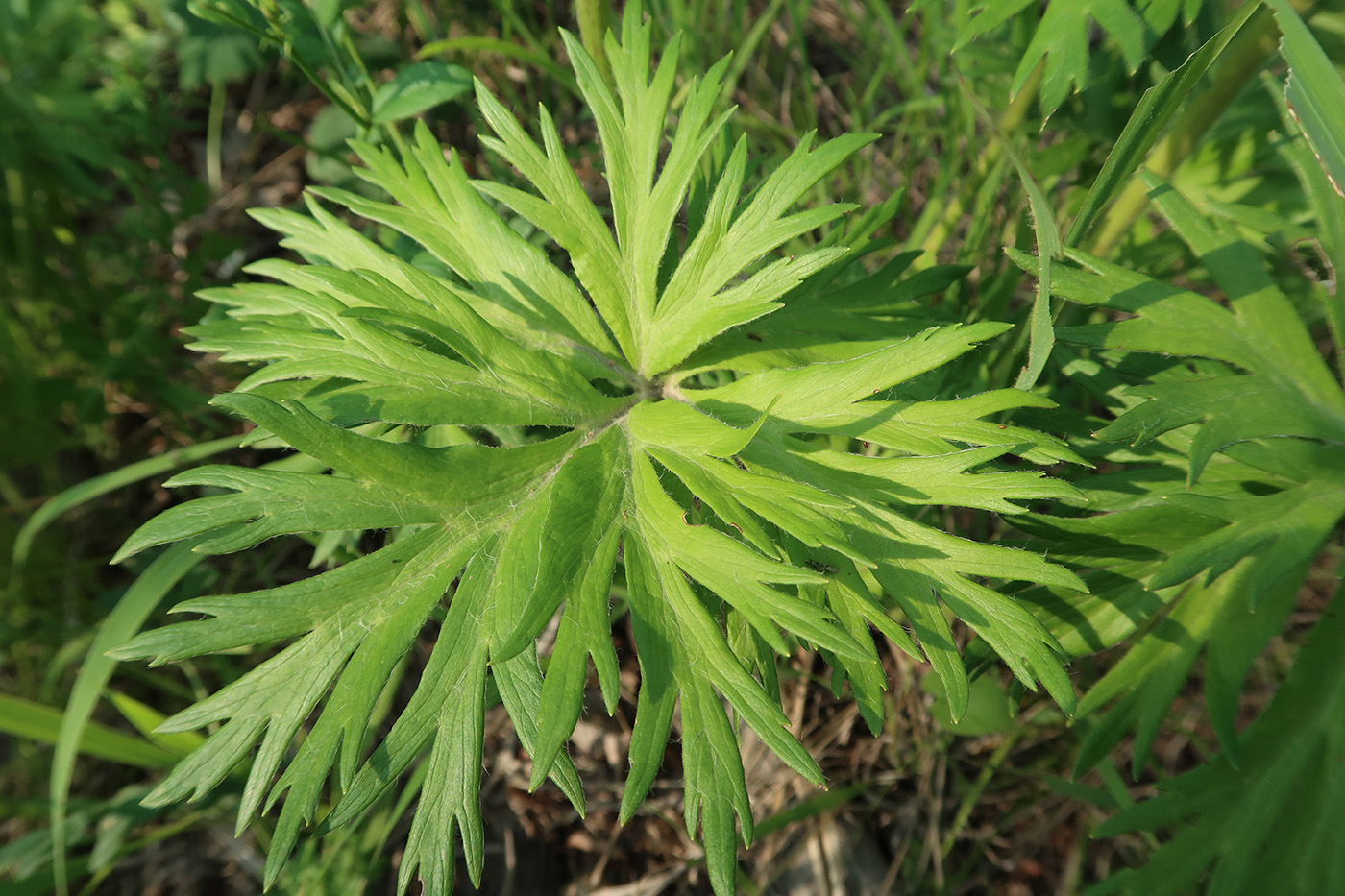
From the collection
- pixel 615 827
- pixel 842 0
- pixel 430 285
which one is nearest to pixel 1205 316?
pixel 430 285

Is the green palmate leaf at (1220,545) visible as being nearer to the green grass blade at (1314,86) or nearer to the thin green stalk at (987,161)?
the green grass blade at (1314,86)

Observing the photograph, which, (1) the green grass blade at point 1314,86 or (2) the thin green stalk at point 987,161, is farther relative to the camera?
(2) the thin green stalk at point 987,161

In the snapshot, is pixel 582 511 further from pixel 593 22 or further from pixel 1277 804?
pixel 1277 804

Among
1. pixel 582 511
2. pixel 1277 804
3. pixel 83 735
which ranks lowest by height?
pixel 83 735

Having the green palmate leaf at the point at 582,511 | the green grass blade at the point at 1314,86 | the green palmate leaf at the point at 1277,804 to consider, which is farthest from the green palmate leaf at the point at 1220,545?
the green grass blade at the point at 1314,86

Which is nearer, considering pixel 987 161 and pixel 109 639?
pixel 109 639

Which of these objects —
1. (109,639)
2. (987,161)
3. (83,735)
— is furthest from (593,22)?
(83,735)

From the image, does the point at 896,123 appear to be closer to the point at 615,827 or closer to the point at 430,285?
the point at 430,285

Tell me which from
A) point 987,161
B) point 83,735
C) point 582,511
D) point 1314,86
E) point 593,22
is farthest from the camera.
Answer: point 987,161
